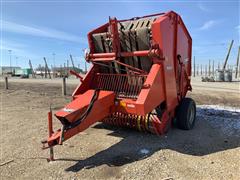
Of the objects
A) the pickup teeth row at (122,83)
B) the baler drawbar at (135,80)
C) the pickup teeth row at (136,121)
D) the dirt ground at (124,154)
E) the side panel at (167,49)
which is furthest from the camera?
the pickup teeth row at (122,83)

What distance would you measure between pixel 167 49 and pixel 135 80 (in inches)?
36.2

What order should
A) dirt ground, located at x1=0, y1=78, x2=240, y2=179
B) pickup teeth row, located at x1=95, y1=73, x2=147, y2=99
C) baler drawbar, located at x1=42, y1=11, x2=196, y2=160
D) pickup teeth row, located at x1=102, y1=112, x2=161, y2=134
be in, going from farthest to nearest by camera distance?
pickup teeth row, located at x1=95, y1=73, x2=147, y2=99 < pickup teeth row, located at x1=102, y1=112, x2=161, y2=134 < baler drawbar, located at x1=42, y1=11, x2=196, y2=160 < dirt ground, located at x1=0, y1=78, x2=240, y2=179

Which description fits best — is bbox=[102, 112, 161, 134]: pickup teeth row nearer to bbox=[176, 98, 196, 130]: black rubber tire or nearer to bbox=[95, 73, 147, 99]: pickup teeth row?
bbox=[95, 73, 147, 99]: pickup teeth row

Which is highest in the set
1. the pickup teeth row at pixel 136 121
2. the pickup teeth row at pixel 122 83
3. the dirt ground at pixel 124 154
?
the pickup teeth row at pixel 122 83

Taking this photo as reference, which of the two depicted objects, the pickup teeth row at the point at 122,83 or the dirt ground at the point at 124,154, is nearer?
the dirt ground at the point at 124,154

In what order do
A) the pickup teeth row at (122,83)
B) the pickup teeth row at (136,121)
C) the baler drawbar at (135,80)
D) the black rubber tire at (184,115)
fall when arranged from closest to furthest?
the baler drawbar at (135,80)
the pickup teeth row at (136,121)
the pickup teeth row at (122,83)
the black rubber tire at (184,115)

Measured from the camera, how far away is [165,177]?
12.3 ft

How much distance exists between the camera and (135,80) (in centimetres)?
552

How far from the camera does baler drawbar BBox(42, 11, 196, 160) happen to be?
4.67 meters

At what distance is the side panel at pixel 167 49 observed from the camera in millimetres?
5047

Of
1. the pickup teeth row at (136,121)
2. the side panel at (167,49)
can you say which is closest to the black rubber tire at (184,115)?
the side panel at (167,49)

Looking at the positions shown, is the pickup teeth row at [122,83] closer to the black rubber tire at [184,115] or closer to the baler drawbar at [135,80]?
the baler drawbar at [135,80]

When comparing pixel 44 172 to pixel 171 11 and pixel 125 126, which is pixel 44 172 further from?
pixel 171 11

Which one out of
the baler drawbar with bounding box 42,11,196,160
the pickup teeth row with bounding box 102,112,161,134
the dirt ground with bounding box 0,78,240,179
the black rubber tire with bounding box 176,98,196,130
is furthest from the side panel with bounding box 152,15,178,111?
the dirt ground with bounding box 0,78,240,179
